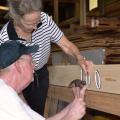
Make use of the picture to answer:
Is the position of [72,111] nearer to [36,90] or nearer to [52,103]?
[36,90]

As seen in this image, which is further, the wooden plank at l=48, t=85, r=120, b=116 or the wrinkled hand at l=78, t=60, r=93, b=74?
the wrinkled hand at l=78, t=60, r=93, b=74


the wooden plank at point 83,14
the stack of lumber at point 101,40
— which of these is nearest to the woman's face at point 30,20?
the stack of lumber at point 101,40

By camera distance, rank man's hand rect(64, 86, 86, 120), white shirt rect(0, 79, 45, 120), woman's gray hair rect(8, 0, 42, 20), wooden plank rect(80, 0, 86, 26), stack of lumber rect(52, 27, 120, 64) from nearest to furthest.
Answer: white shirt rect(0, 79, 45, 120), man's hand rect(64, 86, 86, 120), woman's gray hair rect(8, 0, 42, 20), stack of lumber rect(52, 27, 120, 64), wooden plank rect(80, 0, 86, 26)

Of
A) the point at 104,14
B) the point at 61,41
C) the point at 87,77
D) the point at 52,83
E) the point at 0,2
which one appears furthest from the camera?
the point at 0,2

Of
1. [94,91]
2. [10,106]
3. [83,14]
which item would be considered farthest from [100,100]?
[83,14]

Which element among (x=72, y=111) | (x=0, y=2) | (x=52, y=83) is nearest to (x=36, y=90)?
(x=52, y=83)

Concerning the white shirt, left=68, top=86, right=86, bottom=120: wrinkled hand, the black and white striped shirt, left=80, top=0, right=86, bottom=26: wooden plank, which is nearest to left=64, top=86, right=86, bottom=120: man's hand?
left=68, top=86, right=86, bottom=120: wrinkled hand

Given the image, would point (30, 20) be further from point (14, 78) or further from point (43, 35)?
point (14, 78)

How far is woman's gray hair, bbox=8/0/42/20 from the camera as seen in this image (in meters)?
2.62

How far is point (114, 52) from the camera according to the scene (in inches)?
113

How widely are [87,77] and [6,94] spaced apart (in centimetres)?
87

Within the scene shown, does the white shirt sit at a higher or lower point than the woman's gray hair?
lower

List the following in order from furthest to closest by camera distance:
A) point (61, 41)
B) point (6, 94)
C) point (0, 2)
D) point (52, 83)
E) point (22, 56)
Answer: point (0, 2), point (52, 83), point (61, 41), point (22, 56), point (6, 94)

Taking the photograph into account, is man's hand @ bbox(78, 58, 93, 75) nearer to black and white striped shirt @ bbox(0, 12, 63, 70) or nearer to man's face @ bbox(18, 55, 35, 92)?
black and white striped shirt @ bbox(0, 12, 63, 70)
